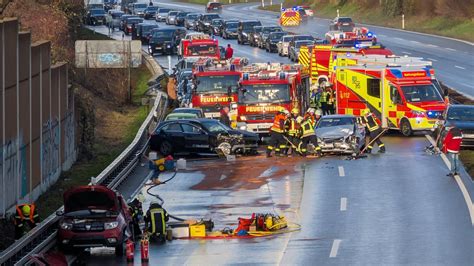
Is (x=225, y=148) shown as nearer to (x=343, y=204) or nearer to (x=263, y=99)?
(x=263, y=99)

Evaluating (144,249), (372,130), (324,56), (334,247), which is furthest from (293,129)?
(324,56)

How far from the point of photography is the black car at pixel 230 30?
95.9 metres

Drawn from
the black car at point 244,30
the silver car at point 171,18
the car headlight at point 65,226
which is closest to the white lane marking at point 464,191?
the car headlight at point 65,226

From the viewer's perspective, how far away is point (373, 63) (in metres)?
49.0

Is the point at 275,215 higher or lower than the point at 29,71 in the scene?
lower

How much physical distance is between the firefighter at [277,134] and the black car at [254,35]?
47.2m

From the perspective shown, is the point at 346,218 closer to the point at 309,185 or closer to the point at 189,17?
the point at 309,185

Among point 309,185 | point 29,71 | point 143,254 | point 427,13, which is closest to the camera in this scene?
point 143,254

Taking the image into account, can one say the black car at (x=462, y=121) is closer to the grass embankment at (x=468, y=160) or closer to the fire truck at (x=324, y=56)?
the grass embankment at (x=468, y=160)

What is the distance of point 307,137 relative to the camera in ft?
135

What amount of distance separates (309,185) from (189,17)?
242 ft

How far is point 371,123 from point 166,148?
6.63 metres

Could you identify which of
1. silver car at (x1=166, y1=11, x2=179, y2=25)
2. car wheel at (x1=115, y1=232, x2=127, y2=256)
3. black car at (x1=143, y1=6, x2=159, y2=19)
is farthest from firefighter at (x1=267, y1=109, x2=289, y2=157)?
black car at (x1=143, y1=6, x2=159, y2=19)

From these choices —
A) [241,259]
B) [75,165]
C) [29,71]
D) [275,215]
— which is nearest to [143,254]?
[241,259]
